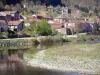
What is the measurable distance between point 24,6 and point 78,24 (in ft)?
120

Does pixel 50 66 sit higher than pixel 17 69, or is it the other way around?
pixel 17 69

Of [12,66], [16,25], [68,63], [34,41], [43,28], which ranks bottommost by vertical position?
[16,25]

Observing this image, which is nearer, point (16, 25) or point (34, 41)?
point (34, 41)

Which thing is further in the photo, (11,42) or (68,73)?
(11,42)

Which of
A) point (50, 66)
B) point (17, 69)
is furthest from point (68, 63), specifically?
point (17, 69)

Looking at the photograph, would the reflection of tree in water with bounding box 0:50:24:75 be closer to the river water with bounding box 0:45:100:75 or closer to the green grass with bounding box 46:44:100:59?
the river water with bounding box 0:45:100:75

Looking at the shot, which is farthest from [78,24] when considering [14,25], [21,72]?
[21,72]

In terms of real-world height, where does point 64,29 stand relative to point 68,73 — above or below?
below

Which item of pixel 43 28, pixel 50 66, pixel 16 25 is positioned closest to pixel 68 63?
pixel 50 66

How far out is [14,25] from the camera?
250ft

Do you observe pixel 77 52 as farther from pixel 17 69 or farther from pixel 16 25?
pixel 16 25

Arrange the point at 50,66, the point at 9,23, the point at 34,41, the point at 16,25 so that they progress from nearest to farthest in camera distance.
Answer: the point at 50,66 < the point at 34,41 < the point at 16,25 < the point at 9,23

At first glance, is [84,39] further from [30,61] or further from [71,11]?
[71,11]

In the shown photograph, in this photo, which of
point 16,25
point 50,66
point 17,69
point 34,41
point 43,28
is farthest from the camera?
point 16,25
